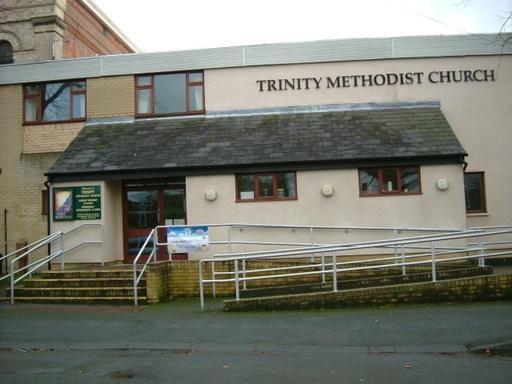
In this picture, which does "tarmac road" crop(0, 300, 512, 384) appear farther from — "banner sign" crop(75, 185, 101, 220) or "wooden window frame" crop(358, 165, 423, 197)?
"wooden window frame" crop(358, 165, 423, 197)

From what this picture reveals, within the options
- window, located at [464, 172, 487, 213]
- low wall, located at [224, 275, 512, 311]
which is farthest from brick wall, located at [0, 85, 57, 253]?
window, located at [464, 172, 487, 213]

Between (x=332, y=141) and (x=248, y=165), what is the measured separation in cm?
244

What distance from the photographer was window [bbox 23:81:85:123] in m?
17.2

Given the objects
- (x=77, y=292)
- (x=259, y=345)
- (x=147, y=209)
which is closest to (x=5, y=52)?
(x=147, y=209)

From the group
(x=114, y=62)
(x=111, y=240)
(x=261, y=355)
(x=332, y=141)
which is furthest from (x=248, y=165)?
(x=261, y=355)

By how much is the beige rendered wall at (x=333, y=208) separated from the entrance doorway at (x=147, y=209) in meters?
1.02

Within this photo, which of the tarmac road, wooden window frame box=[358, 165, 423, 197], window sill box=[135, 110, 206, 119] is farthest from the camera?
window sill box=[135, 110, 206, 119]

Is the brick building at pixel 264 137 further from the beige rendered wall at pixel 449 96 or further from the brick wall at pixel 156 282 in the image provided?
the brick wall at pixel 156 282

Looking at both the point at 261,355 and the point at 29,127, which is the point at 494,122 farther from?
the point at 29,127

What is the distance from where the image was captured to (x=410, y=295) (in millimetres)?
10398

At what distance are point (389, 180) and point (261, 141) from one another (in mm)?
3624

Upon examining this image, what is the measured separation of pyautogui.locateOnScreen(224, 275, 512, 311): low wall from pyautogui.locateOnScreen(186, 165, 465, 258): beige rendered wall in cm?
357

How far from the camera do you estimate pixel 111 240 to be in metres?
14.9

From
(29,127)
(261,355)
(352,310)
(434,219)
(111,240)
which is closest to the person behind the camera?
(261,355)
